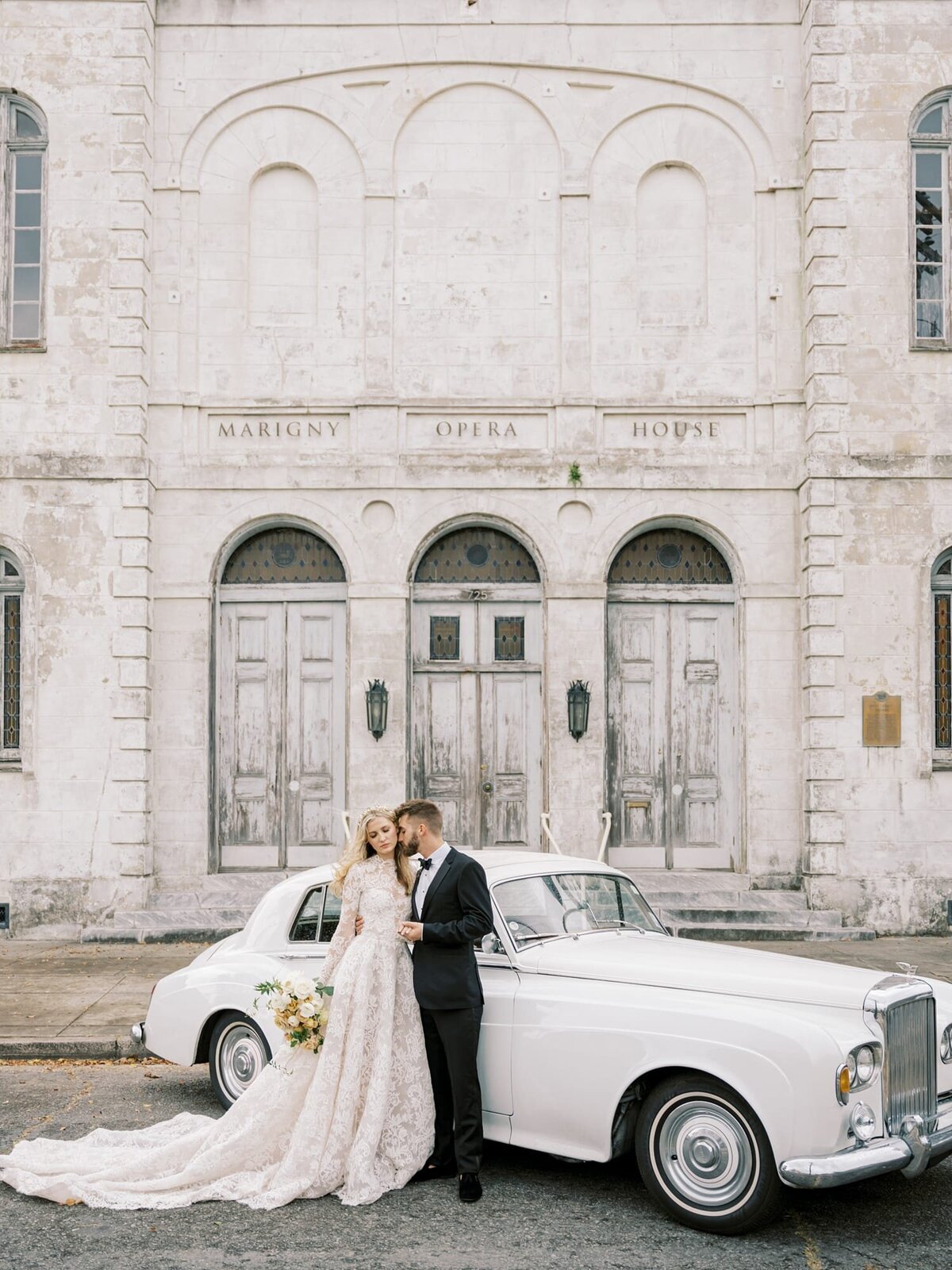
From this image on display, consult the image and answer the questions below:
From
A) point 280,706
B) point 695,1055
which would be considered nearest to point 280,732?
point 280,706

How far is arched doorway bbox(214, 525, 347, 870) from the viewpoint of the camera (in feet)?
48.5

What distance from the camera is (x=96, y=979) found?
38.7 ft

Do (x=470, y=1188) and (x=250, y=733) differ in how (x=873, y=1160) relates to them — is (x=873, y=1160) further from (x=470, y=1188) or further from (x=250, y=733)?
(x=250, y=733)

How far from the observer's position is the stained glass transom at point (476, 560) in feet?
49.3

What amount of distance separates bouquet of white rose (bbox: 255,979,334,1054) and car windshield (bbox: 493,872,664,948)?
1.05 meters

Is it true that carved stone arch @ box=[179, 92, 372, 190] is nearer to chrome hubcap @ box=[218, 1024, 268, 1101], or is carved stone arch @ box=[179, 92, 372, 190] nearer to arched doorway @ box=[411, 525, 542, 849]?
arched doorway @ box=[411, 525, 542, 849]

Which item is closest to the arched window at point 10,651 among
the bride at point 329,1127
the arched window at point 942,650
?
the bride at point 329,1127

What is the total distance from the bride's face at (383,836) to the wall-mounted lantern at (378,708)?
751cm

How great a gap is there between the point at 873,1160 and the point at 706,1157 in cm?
75

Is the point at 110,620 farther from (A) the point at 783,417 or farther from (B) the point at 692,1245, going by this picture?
(B) the point at 692,1245

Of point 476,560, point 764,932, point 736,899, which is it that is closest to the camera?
point 764,932

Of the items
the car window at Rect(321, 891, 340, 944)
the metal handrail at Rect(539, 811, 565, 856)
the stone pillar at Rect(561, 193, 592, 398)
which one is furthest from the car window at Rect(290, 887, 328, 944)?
the stone pillar at Rect(561, 193, 592, 398)

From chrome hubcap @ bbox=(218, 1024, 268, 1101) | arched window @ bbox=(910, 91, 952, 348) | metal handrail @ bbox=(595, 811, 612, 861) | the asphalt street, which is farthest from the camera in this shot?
arched window @ bbox=(910, 91, 952, 348)

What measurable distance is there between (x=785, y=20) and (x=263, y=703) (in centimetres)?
994
